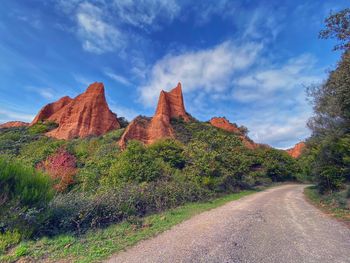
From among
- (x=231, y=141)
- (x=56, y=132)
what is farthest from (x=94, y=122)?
(x=231, y=141)

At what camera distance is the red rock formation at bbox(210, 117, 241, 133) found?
66.3m

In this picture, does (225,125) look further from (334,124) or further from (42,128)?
(334,124)

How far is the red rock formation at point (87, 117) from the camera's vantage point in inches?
1845

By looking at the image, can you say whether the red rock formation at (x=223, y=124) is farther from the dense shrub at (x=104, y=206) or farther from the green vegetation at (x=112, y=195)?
the dense shrub at (x=104, y=206)

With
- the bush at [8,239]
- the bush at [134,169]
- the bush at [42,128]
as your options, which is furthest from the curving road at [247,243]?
the bush at [42,128]

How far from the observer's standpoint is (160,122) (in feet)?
140

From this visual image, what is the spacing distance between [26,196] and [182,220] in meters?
5.43

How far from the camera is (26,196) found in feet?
21.9

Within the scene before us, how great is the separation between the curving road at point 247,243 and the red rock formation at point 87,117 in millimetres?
43717

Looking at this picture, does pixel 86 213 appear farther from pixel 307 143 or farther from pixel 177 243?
pixel 307 143

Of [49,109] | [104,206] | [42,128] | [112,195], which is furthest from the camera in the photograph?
[49,109]

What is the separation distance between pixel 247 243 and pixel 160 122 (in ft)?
123

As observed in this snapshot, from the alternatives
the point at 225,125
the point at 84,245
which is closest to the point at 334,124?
the point at 84,245

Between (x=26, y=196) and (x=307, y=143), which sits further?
(x=307, y=143)
